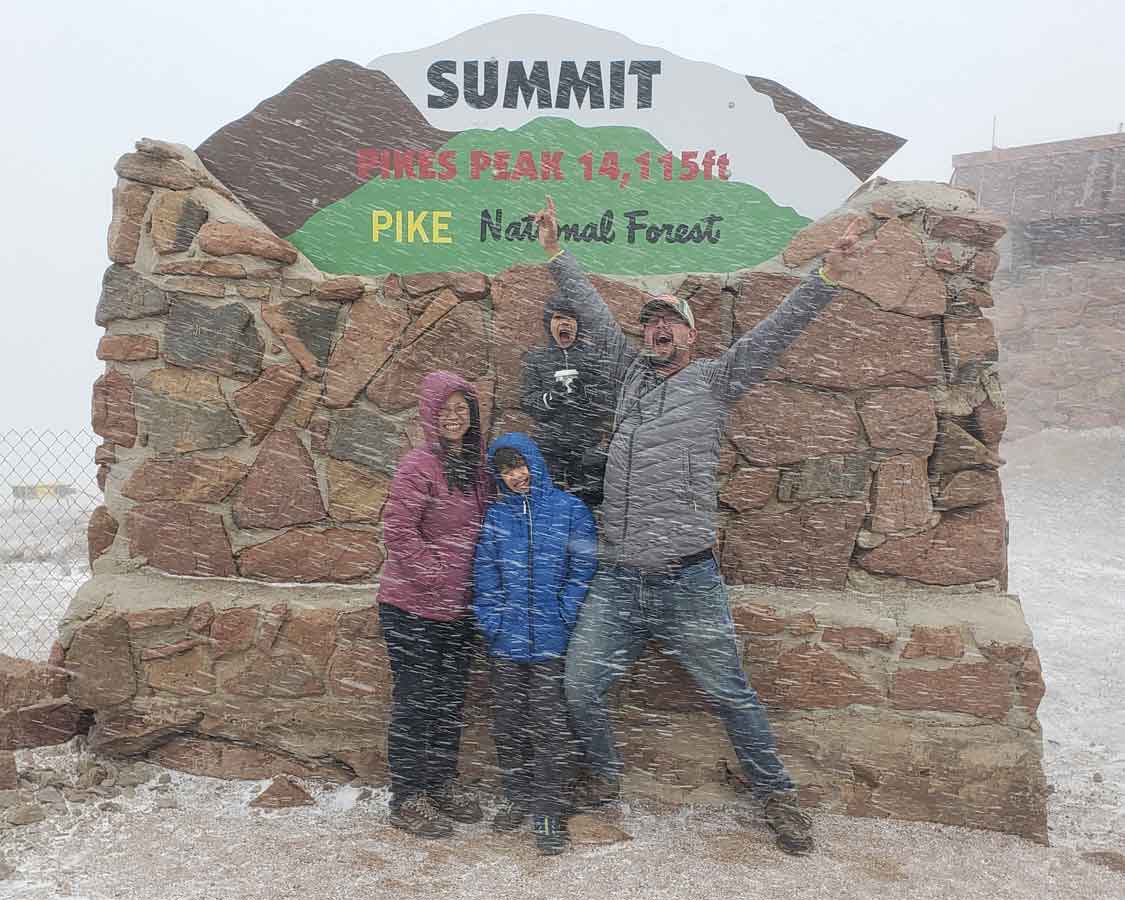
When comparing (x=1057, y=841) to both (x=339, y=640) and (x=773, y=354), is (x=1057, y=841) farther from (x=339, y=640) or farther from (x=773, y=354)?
(x=339, y=640)

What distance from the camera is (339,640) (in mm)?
3562

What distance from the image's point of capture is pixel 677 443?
3.15m

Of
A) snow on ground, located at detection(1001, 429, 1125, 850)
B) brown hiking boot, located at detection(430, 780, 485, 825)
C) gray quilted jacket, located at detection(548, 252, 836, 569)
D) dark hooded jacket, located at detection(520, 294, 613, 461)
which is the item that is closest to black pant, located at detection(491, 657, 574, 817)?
brown hiking boot, located at detection(430, 780, 485, 825)

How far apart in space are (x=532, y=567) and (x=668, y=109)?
5.75 feet

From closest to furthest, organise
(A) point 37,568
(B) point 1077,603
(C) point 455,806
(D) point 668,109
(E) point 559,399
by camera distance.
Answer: (C) point 455,806, (E) point 559,399, (D) point 668,109, (B) point 1077,603, (A) point 37,568

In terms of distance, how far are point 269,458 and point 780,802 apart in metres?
2.16

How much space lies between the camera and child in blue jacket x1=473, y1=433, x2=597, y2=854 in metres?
3.11

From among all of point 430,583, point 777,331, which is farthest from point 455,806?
point 777,331

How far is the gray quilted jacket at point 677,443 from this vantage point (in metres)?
3.11

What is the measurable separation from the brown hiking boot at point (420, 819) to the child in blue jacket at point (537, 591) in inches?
12.0

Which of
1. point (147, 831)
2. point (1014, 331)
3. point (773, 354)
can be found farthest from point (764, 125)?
point (1014, 331)

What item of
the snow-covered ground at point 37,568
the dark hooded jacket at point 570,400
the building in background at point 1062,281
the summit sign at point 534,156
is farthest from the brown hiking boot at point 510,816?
the building in background at point 1062,281

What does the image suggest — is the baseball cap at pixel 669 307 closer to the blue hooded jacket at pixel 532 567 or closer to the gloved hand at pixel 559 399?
the gloved hand at pixel 559 399

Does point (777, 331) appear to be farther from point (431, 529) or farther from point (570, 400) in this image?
point (431, 529)
